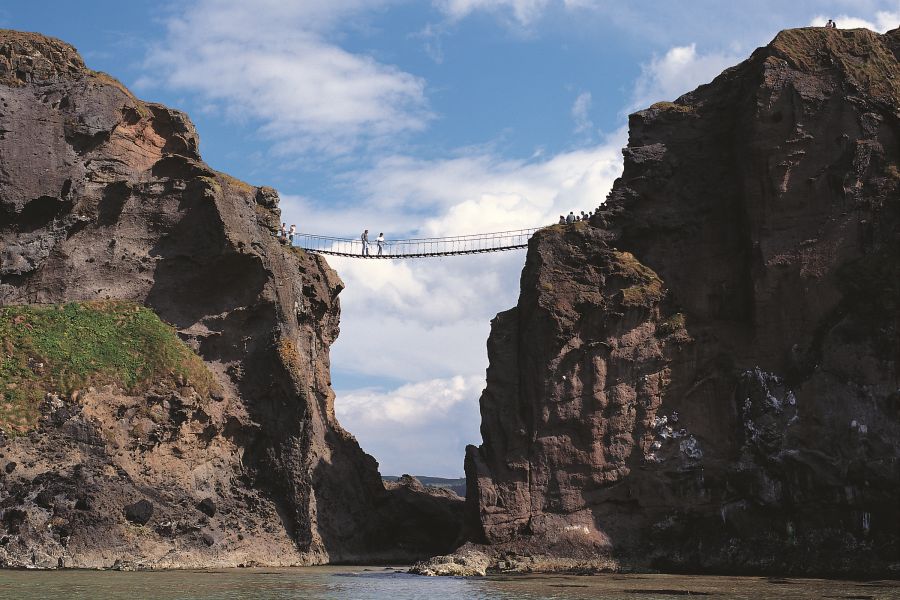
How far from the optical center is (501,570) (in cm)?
5591

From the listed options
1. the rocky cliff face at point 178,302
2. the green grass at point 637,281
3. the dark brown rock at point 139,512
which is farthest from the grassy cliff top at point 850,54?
the dark brown rock at point 139,512

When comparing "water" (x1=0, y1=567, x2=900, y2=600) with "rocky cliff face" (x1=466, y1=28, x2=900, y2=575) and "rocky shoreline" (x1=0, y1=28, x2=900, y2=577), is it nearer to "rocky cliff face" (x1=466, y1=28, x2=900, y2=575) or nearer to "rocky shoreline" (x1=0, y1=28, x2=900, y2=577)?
"rocky shoreline" (x1=0, y1=28, x2=900, y2=577)

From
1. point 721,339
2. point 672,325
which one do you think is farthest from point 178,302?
point 721,339

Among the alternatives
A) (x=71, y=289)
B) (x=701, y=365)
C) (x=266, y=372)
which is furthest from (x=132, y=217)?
(x=701, y=365)

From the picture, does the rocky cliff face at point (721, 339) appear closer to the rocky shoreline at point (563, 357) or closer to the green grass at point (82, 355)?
the rocky shoreline at point (563, 357)

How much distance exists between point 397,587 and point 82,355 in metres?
22.8

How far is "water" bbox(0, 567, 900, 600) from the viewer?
125ft

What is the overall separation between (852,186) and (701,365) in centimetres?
1211

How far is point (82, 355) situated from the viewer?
5819 centimetres

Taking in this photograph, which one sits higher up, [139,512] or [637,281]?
[637,281]

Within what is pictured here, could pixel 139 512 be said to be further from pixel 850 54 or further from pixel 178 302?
pixel 850 54

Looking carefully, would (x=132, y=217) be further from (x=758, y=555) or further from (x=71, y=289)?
(x=758, y=555)

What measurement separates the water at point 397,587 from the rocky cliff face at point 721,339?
5.85 m

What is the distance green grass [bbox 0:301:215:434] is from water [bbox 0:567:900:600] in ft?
36.7
